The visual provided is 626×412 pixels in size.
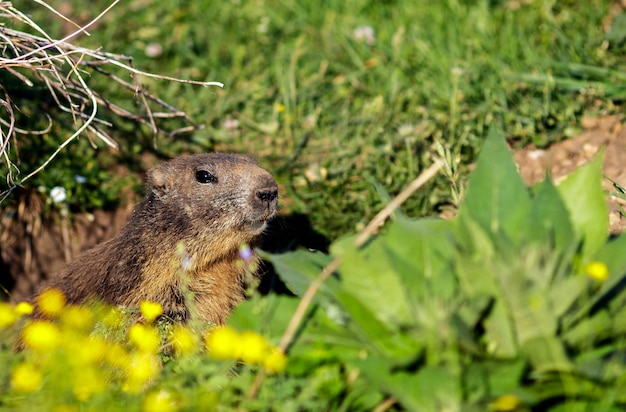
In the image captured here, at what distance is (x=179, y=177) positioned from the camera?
187 inches

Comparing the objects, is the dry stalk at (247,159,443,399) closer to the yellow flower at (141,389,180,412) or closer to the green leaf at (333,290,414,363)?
the green leaf at (333,290,414,363)

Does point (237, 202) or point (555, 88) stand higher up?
point (555, 88)

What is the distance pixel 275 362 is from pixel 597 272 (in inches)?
44.9

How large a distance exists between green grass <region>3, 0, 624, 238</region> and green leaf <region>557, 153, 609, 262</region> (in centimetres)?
257

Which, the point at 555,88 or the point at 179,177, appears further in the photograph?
the point at 555,88

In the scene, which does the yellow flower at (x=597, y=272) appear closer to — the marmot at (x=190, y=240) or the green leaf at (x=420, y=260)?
the green leaf at (x=420, y=260)

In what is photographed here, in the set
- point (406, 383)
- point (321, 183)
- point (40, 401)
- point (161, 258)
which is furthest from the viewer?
point (321, 183)

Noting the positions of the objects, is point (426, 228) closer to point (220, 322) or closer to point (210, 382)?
point (210, 382)

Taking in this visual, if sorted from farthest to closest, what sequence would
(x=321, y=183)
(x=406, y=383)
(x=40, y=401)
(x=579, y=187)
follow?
(x=321, y=183) < (x=579, y=187) < (x=40, y=401) < (x=406, y=383)

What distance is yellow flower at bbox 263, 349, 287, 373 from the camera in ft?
8.98

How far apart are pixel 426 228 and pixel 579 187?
605 mm

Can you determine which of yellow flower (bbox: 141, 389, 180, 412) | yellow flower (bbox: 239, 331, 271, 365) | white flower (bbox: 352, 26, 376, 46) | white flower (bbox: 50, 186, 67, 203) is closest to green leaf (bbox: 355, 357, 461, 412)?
yellow flower (bbox: 239, 331, 271, 365)

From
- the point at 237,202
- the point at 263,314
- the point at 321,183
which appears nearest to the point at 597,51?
the point at 321,183

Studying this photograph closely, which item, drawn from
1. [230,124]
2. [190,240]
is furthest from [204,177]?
[230,124]
